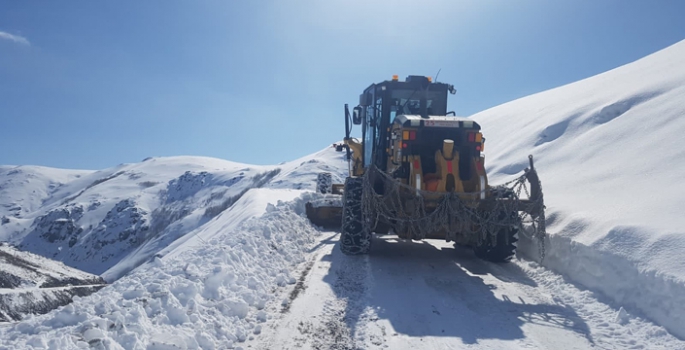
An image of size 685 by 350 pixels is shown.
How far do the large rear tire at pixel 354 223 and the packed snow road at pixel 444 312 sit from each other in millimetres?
304

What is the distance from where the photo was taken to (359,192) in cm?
790

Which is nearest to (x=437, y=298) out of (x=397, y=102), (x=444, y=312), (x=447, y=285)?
(x=444, y=312)

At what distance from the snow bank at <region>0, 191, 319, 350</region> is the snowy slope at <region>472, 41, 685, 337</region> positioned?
13.4ft

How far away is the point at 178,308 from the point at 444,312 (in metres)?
2.88

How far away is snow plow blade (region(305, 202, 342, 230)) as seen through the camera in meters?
11.9

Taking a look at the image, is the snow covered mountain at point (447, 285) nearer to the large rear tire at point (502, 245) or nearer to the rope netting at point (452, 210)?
the large rear tire at point (502, 245)

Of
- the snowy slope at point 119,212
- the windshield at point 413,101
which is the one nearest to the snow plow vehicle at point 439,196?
the windshield at point 413,101

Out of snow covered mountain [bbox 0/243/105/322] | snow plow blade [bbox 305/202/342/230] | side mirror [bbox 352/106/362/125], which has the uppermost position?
side mirror [bbox 352/106/362/125]

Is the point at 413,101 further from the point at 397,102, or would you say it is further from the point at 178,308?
the point at 178,308

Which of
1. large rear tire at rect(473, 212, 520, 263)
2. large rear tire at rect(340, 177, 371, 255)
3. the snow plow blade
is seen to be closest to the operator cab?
large rear tire at rect(340, 177, 371, 255)

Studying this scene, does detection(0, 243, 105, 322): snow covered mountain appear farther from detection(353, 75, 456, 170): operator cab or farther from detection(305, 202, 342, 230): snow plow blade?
detection(353, 75, 456, 170): operator cab

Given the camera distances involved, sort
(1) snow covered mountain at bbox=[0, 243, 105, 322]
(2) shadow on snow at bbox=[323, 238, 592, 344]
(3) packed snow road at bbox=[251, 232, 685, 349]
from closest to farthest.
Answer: (3) packed snow road at bbox=[251, 232, 685, 349], (2) shadow on snow at bbox=[323, 238, 592, 344], (1) snow covered mountain at bbox=[0, 243, 105, 322]

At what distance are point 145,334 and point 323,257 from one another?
457cm

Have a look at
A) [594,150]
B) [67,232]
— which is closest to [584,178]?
[594,150]
